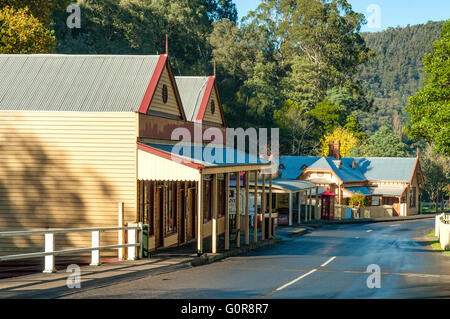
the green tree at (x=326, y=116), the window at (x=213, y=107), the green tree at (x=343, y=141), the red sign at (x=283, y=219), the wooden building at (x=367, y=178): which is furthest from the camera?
the green tree at (x=326, y=116)

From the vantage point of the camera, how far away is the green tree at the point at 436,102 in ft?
106

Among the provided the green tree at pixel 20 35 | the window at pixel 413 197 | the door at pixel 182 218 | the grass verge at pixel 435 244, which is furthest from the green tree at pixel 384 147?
the door at pixel 182 218

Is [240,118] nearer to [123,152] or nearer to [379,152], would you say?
[379,152]

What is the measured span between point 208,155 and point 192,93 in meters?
7.00

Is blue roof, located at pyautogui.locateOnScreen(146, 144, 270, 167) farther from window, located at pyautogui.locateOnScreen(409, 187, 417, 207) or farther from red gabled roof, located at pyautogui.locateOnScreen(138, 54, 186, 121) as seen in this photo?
window, located at pyautogui.locateOnScreen(409, 187, 417, 207)

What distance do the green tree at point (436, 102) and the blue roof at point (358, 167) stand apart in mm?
31345

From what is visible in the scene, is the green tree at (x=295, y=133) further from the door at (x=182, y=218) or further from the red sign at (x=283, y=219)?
the door at (x=182, y=218)

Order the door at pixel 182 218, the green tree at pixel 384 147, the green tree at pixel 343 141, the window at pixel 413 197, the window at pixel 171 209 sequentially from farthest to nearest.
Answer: the green tree at pixel 343 141 < the green tree at pixel 384 147 < the window at pixel 413 197 < the door at pixel 182 218 < the window at pixel 171 209

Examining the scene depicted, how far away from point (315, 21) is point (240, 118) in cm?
3100

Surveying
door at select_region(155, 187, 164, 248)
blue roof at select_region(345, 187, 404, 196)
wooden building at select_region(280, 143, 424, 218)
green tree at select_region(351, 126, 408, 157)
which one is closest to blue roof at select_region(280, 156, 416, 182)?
wooden building at select_region(280, 143, 424, 218)

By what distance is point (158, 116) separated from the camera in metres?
22.8

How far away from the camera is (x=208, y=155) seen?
2478 centimetres

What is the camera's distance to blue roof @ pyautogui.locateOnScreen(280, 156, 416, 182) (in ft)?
224
